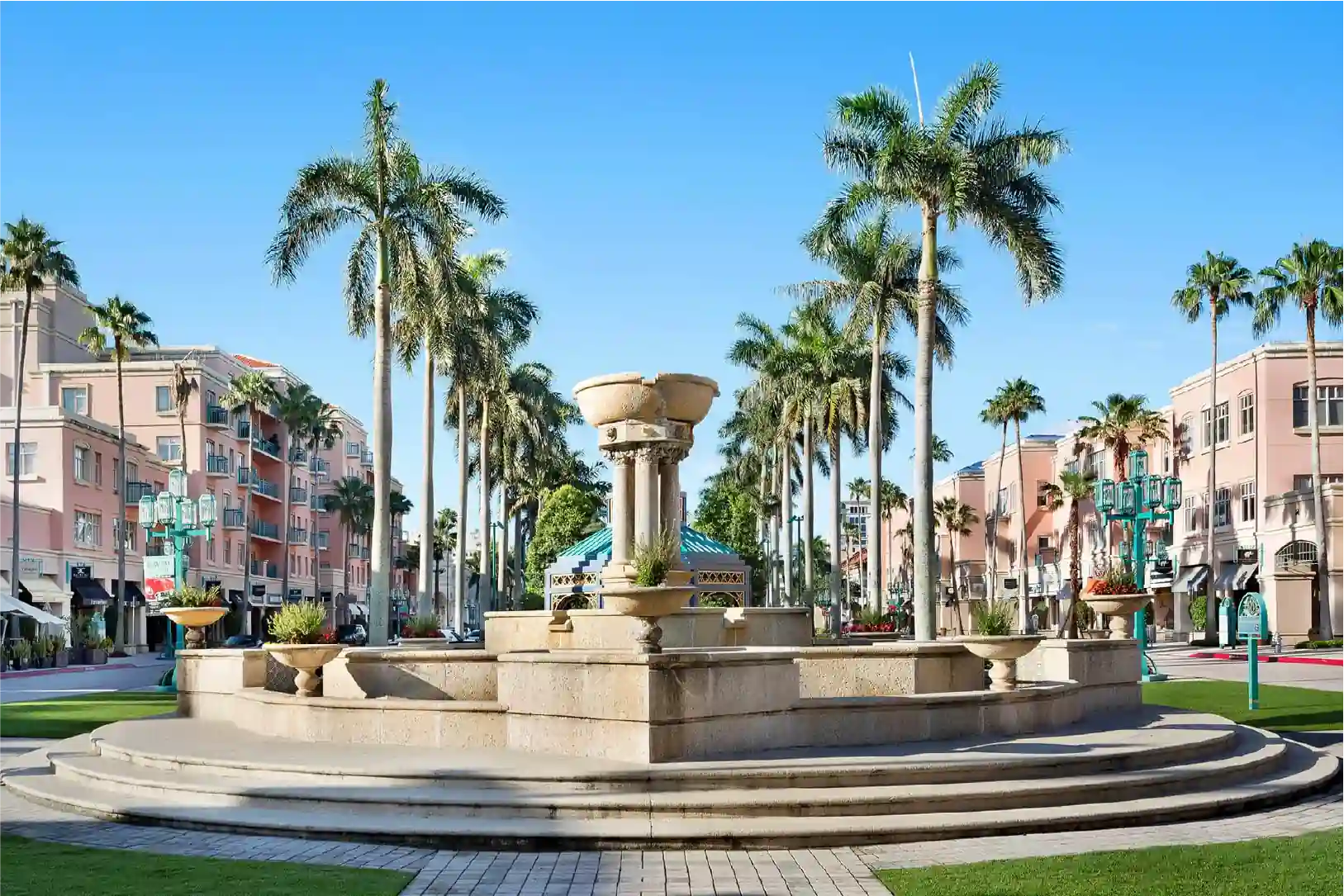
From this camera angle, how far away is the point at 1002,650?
55.0 ft

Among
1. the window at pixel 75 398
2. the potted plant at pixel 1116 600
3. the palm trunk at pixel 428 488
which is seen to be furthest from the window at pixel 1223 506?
the window at pixel 75 398

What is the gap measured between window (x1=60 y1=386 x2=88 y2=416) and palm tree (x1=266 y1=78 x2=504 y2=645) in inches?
1810

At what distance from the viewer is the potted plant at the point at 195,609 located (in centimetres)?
2439

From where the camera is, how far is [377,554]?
32.5m

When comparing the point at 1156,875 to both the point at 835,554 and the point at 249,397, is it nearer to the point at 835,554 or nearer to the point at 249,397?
the point at 835,554

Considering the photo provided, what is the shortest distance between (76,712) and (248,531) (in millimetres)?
51156

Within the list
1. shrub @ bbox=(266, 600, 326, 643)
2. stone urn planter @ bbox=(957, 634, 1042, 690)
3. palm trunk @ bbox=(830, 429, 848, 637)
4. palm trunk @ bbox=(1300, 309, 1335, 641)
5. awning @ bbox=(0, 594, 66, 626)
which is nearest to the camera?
stone urn planter @ bbox=(957, 634, 1042, 690)

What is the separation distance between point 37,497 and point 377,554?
3631 centimetres

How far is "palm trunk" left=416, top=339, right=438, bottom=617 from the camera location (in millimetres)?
39219

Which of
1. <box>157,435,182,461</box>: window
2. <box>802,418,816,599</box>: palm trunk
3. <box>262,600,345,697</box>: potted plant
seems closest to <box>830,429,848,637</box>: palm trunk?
<box>802,418,816,599</box>: palm trunk

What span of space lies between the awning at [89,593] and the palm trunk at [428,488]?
29.8 m

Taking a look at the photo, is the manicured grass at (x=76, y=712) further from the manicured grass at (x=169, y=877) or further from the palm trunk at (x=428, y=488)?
the manicured grass at (x=169, y=877)

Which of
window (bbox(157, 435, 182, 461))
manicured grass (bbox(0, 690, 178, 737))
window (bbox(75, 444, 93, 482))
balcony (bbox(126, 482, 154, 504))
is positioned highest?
window (bbox(157, 435, 182, 461))

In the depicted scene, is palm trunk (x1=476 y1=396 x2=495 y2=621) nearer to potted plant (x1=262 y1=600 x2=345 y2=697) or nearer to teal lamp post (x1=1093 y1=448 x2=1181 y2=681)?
teal lamp post (x1=1093 y1=448 x2=1181 y2=681)
